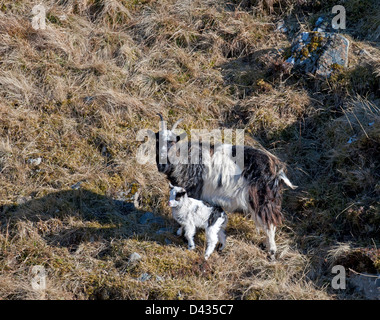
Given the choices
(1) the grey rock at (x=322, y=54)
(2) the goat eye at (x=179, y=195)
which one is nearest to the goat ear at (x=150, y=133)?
(2) the goat eye at (x=179, y=195)

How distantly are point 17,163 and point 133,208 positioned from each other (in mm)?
1873

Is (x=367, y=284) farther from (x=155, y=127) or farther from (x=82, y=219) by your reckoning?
(x=155, y=127)

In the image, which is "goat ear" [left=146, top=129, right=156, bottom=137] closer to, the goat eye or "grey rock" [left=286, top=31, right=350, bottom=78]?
the goat eye

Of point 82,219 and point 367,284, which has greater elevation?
point 82,219

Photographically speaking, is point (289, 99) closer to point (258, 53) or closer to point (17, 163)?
point (258, 53)

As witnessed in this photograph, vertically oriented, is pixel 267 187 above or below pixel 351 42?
below

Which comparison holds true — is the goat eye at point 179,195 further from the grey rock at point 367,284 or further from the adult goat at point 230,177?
the grey rock at point 367,284

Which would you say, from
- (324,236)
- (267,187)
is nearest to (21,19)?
(267,187)

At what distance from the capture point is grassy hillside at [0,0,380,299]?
5805mm

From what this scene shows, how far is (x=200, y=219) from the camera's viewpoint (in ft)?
19.6

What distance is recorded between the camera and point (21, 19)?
8766 mm

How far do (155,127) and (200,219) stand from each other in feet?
7.89

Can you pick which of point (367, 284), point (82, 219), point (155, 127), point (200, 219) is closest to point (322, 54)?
point (155, 127)

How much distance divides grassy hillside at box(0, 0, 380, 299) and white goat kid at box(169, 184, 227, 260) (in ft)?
0.78
